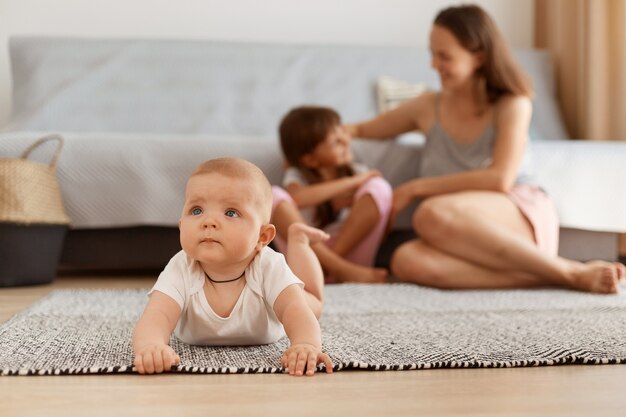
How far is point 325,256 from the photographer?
2.44 meters

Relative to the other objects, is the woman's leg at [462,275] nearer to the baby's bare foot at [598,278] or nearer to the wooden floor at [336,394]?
the baby's bare foot at [598,278]

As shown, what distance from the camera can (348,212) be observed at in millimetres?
2645

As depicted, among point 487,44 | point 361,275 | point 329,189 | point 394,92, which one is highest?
point 487,44

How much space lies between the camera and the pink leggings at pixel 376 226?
8.22ft

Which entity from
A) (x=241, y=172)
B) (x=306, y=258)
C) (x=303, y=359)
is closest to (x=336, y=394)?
(x=303, y=359)

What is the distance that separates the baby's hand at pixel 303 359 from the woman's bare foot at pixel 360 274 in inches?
47.6

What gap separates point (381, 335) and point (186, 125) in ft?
6.81

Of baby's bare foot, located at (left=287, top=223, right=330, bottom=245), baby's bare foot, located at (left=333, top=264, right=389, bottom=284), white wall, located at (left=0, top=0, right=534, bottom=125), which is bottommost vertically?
baby's bare foot, located at (left=333, top=264, right=389, bottom=284)

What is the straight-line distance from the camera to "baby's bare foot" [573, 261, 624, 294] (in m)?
2.21

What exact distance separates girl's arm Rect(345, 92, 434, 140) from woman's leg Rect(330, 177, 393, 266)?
9.6 inches

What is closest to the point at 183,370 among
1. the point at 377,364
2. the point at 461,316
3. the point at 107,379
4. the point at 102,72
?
the point at 107,379

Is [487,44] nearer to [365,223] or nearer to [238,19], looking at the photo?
[365,223]

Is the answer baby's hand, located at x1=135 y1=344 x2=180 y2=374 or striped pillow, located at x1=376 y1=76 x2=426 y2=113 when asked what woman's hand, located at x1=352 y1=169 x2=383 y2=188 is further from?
baby's hand, located at x1=135 y1=344 x2=180 y2=374

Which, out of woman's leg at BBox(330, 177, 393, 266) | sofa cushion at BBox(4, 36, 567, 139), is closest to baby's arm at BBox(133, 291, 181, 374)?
woman's leg at BBox(330, 177, 393, 266)
